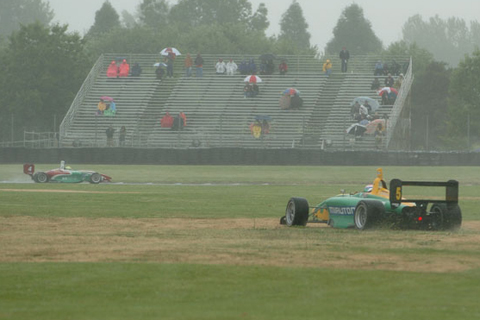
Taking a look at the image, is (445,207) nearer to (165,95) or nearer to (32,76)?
(165,95)

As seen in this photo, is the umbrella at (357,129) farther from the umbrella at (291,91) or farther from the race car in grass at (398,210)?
the race car in grass at (398,210)

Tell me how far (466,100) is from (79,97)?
25.4 metres

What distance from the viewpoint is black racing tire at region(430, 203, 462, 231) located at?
18.5 m

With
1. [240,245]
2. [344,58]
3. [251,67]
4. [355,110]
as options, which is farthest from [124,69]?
[240,245]

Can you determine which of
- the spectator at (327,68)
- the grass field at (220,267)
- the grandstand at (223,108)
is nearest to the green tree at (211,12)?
the grandstand at (223,108)

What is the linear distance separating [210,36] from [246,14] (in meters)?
43.7

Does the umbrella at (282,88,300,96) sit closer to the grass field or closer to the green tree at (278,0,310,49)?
the grass field

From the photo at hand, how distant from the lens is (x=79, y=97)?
6550cm

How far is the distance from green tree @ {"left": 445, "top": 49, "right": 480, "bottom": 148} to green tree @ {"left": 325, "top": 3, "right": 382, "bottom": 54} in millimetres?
74627

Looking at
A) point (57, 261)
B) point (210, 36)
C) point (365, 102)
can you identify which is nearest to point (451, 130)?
point (365, 102)

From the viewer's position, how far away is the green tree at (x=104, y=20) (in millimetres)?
136500

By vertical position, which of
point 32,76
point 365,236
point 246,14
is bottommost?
point 365,236

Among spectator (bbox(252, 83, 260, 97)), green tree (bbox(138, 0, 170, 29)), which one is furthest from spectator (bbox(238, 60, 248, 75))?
green tree (bbox(138, 0, 170, 29))

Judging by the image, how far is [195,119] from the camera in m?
61.6
